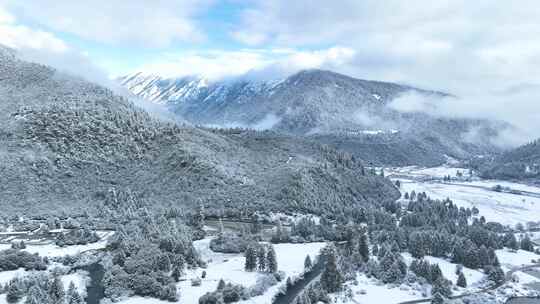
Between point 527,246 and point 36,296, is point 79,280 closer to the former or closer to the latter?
point 36,296

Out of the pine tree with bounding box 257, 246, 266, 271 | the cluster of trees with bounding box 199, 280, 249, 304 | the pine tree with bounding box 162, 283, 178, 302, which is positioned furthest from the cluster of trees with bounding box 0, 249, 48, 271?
the pine tree with bounding box 257, 246, 266, 271

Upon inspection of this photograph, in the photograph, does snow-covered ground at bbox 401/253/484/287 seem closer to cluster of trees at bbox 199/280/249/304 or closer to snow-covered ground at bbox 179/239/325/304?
snow-covered ground at bbox 179/239/325/304

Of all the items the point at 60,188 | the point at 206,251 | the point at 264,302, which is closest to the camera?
the point at 264,302

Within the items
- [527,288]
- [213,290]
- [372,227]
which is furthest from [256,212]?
[527,288]

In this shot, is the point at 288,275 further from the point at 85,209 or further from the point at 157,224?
the point at 85,209

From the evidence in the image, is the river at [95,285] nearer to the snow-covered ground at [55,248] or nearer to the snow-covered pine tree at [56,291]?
the snow-covered pine tree at [56,291]

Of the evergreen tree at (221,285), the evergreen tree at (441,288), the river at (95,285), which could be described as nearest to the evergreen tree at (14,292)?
the river at (95,285)
